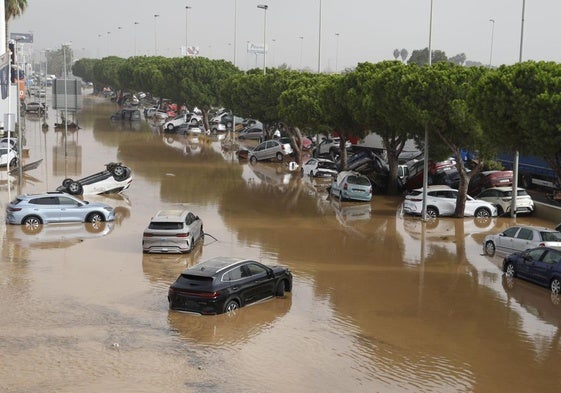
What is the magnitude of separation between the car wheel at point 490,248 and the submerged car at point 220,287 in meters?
9.59

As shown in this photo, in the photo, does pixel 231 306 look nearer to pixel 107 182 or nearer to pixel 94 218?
pixel 94 218

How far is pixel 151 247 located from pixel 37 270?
12.3 feet

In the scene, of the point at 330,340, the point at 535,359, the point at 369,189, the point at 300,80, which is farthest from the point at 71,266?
the point at 300,80

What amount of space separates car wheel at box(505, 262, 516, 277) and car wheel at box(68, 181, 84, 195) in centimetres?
2047

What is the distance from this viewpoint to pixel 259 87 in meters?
55.7

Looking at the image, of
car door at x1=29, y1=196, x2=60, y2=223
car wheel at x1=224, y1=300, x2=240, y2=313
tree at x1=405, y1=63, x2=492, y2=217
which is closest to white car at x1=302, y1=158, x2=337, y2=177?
tree at x1=405, y1=63, x2=492, y2=217

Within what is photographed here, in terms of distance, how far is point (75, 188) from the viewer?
34.8 m

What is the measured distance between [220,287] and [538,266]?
9039 millimetres

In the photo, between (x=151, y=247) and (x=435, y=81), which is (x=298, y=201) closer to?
(x=435, y=81)

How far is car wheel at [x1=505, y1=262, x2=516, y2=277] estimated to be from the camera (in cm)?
2184

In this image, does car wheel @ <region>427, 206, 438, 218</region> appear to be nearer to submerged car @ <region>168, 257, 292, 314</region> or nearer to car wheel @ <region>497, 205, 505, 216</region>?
car wheel @ <region>497, 205, 505, 216</region>

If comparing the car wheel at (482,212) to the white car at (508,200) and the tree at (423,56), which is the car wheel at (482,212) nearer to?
the white car at (508,200)

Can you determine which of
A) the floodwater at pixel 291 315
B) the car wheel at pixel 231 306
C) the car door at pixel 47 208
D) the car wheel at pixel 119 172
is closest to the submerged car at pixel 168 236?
the floodwater at pixel 291 315

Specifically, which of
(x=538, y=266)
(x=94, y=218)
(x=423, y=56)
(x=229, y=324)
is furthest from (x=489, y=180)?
(x=423, y=56)
